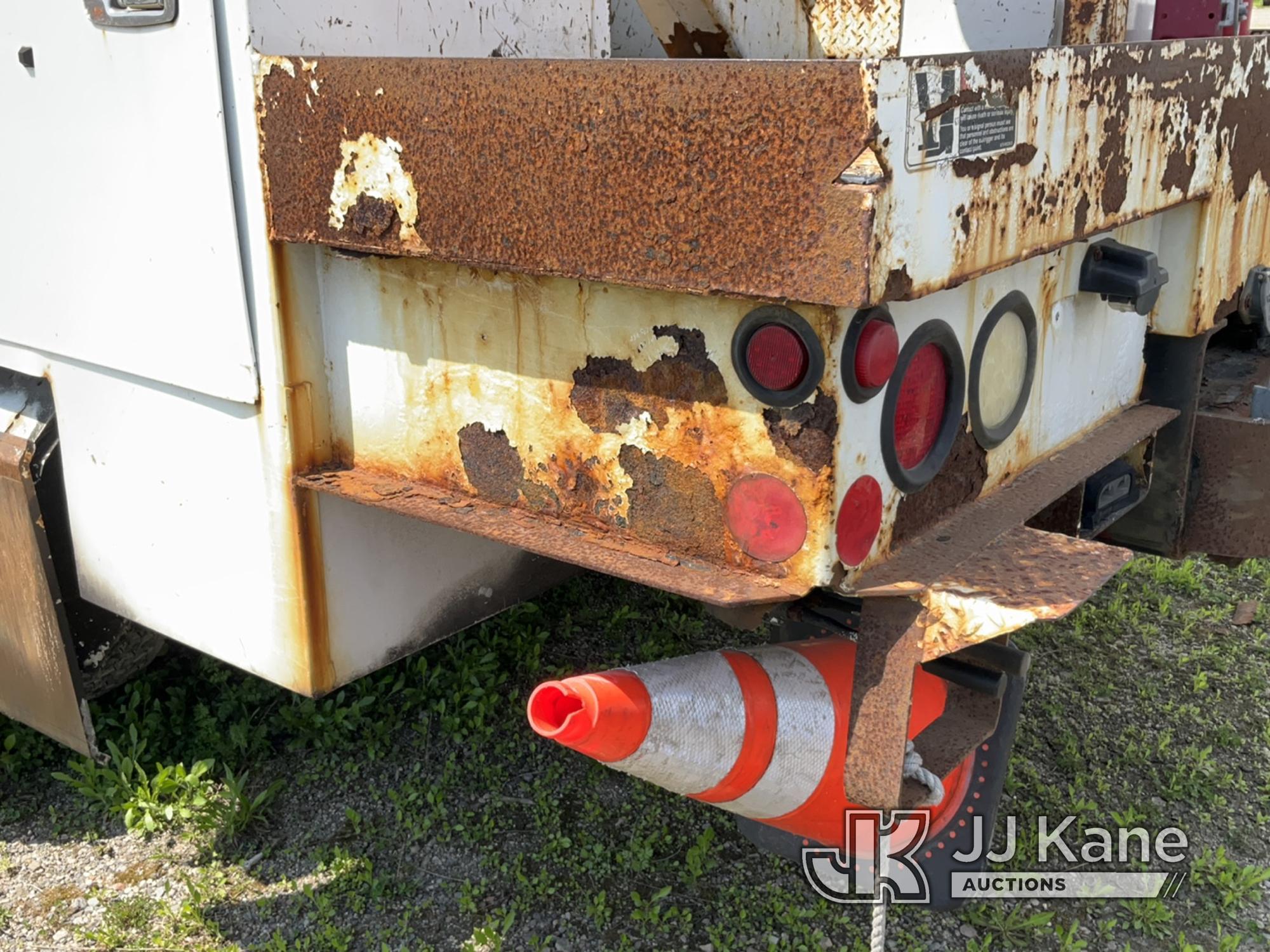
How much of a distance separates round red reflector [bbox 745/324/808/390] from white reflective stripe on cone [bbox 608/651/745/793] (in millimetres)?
470

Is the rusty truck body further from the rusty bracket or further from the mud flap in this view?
the mud flap

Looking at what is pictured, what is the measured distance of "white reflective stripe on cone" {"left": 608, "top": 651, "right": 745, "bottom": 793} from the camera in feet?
5.15

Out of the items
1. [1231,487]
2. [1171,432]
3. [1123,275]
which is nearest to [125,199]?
[1123,275]

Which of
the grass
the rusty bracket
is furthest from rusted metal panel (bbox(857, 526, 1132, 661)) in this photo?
the grass

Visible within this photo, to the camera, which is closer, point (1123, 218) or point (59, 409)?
point (1123, 218)

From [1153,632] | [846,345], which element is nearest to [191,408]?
[846,345]

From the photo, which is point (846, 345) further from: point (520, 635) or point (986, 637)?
point (520, 635)

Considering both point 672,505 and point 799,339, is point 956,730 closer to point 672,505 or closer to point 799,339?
point 672,505

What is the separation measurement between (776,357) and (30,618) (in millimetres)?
1466

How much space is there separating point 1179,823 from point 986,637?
4.73 feet

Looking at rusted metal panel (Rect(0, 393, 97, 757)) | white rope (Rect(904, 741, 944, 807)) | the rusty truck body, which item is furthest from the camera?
rusted metal panel (Rect(0, 393, 97, 757))

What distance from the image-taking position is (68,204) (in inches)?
71.4

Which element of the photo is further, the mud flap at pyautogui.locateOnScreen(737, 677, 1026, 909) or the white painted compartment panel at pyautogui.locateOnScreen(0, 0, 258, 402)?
the mud flap at pyautogui.locateOnScreen(737, 677, 1026, 909)

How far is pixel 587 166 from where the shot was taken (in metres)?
1.33
